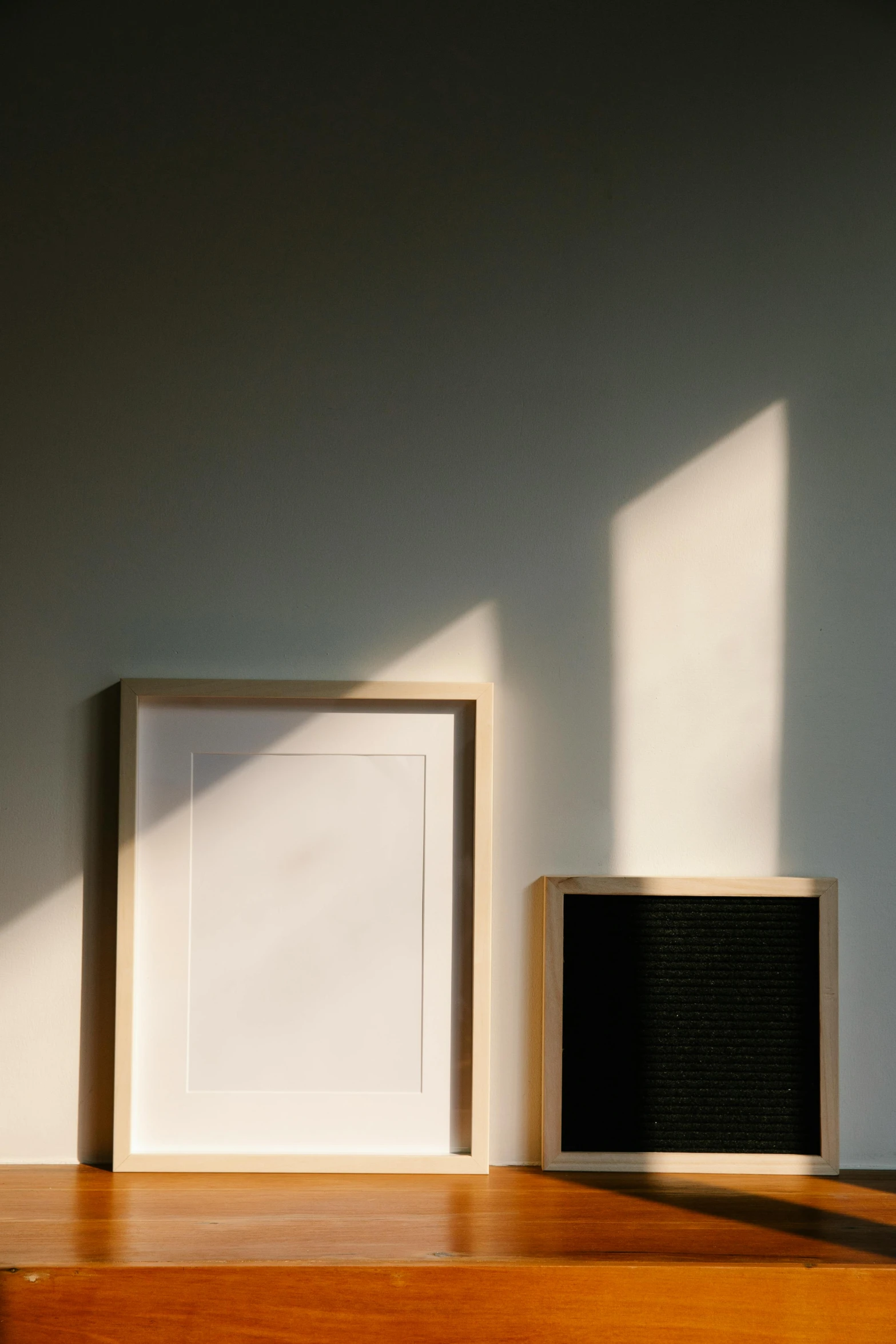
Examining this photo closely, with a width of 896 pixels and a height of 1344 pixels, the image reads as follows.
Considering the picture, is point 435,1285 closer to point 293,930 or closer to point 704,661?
point 293,930

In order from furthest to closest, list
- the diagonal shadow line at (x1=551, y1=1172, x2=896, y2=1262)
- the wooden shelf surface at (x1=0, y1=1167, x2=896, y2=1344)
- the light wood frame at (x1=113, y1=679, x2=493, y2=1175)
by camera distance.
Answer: the light wood frame at (x1=113, y1=679, x2=493, y2=1175) < the diagonal shadow line at (x1=551, y1=1172, x2=896, y2=1262) < the wooden shelf surface at (x1=0, y1=1167, x2=896, y2=1344)

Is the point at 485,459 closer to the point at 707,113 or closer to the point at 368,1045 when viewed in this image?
the point at 707,113

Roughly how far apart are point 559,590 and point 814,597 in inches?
14.7

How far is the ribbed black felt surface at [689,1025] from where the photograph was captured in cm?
159

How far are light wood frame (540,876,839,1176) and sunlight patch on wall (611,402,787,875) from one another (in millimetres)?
38

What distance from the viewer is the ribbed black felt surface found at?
1586mm

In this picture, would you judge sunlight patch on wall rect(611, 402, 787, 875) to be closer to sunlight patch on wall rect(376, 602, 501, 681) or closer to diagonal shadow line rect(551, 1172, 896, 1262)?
sunlight patch on wall rect(376, 602, 501, 681)

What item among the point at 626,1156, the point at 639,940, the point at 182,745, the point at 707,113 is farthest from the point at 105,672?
the point at 707,113

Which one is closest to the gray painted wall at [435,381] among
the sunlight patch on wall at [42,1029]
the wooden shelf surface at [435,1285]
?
the sunlight patch on wall at [42,1029]

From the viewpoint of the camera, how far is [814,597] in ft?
5.43

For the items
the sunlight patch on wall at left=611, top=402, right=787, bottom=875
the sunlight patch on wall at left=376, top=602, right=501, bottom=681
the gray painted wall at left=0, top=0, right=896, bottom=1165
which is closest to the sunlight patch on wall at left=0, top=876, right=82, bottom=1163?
the gray painted wall at left=0, top=0, right=896, bottom=1165

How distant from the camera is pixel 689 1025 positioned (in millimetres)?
1594

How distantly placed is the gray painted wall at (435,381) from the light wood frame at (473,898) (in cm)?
4

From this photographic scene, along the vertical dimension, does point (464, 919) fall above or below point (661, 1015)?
above
